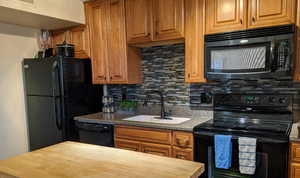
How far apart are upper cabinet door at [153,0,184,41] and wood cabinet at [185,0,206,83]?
3.0 inches

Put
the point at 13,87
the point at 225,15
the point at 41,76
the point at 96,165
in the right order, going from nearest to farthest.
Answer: the point at 96,165, the point at 225,15, the point at 41,76, the point at 13,87

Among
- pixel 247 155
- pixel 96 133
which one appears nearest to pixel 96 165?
pixel 247 155

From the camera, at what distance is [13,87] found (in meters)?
2.90

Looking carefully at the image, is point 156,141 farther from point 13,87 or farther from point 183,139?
point 13,87

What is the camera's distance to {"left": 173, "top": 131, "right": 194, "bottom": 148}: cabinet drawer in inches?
80.0

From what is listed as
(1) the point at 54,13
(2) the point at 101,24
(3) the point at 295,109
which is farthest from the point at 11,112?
(3) the point at 295,109

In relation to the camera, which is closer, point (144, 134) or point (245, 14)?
point (245, 14)

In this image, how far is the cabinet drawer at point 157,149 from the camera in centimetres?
215

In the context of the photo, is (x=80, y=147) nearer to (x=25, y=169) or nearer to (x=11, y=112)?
(x=25, y=169)

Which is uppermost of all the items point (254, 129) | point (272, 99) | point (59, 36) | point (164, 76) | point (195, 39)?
point (59, 36)

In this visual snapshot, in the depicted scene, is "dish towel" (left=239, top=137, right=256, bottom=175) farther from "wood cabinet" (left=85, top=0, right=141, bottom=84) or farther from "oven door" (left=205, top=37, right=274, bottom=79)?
"wood cabinet" (left=85, top=0, right=141, bottom=84)

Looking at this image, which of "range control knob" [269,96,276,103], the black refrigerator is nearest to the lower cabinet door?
"range control knob" [269,96,276,103]

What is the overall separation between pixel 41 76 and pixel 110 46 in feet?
3.13

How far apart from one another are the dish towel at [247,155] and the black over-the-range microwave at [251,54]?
577mm
